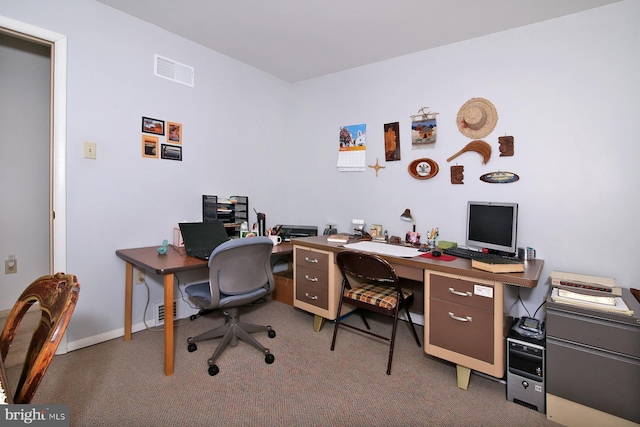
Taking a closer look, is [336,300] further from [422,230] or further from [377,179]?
[377,179]

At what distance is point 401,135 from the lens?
116 inches

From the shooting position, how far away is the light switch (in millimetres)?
2285

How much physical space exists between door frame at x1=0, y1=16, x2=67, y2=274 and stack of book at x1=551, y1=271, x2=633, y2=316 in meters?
3.13

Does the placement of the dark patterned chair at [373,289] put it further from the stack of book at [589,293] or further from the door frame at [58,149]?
the door frame at [58,149]

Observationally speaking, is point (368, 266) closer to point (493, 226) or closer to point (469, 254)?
point (469, 254)

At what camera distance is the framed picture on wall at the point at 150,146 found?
260 centimetres

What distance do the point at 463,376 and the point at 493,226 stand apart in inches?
40.1

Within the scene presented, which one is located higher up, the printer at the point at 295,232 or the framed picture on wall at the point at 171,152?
the framed picture on wall at the point at 171,152

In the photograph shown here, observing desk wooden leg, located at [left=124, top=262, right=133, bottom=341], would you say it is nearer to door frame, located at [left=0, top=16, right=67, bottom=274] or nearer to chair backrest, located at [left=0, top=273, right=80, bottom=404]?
door frame, located at [left=0, top=16, right=67, bottom=274]

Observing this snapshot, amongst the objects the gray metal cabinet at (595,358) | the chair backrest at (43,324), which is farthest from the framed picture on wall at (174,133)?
the gray metal cabinet at (595,358)

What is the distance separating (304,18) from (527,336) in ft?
8.64

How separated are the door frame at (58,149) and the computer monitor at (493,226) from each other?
9.61 ft

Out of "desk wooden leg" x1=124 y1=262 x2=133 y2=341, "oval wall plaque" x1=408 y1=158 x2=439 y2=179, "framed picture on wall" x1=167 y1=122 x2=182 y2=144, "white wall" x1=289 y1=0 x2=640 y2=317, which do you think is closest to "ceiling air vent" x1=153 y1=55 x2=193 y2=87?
"framed picture on wall" x1=167 y1=122 x2=182 y2=144

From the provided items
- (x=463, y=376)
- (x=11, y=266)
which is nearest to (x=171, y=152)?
(x=11, y=266)
